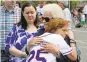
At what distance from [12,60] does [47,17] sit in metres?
1.28

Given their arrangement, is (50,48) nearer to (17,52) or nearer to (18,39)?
(17,52)

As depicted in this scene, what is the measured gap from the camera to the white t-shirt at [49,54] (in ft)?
11.1

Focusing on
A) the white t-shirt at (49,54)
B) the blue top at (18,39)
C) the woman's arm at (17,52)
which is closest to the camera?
the white t-shirt at (49,54)

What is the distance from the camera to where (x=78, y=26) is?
2625 centimetres

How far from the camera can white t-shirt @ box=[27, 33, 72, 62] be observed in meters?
3.38

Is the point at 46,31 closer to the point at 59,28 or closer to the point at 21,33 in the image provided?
the point at 59,28

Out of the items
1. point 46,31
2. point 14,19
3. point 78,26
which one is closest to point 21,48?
point 46,31

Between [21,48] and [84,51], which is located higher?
[21,48]

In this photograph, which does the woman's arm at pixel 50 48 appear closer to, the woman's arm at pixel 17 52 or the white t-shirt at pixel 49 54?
the white t-shirt at pixel 49 54

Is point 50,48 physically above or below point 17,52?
above

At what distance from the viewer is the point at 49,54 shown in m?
3.41

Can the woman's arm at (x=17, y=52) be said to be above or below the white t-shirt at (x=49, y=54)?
below

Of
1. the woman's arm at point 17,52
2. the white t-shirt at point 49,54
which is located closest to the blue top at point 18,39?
the woman's arm at point 17,52

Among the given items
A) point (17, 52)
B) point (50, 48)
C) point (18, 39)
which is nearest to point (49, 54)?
point (50, 48)
